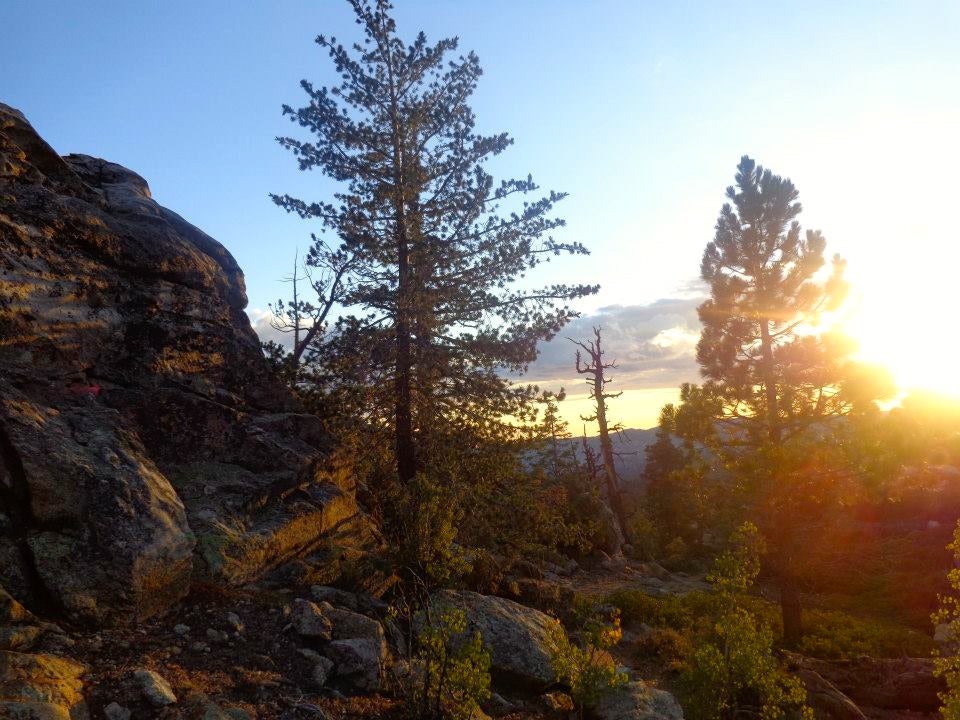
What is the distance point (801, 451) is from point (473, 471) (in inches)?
296

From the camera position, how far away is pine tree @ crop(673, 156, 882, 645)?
14.4 meters

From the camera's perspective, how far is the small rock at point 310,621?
710 centimetres

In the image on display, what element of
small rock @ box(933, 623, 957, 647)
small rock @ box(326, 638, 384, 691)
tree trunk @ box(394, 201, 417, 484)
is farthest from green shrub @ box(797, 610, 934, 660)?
small rock @ box(326, 638, 384, 691)

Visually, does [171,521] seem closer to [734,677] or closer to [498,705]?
[498,705]

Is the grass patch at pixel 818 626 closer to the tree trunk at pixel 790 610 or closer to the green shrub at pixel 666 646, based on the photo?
the tree trunk at pixel 790 610

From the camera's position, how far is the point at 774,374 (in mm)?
17266

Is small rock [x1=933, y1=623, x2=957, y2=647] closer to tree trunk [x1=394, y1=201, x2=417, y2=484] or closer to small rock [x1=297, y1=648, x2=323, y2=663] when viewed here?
tree trunk [x1=394, y1=201, x2=417, y2=484]

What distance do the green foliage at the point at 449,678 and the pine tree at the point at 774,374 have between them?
33.5ft

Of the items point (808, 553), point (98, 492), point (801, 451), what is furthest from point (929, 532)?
point (98, 492)

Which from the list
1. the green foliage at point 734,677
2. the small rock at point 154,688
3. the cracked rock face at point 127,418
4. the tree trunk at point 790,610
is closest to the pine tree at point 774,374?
the tree trunk at point 790,610

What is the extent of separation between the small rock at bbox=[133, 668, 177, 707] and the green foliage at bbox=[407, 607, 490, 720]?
89.8 inches

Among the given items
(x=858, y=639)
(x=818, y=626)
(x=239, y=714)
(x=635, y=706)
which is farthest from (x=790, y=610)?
(x=239, y=714)

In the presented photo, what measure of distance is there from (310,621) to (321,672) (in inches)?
30.0

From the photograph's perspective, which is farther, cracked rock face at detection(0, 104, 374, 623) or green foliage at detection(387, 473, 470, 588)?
green foliage at detection(387, 473, 470, 588)
